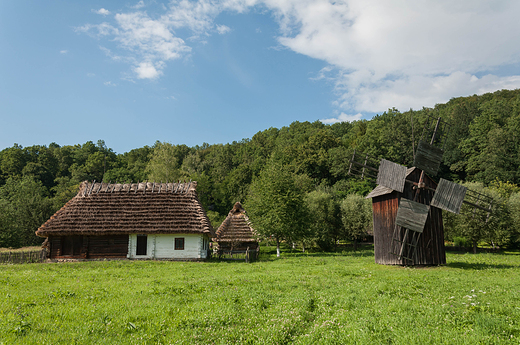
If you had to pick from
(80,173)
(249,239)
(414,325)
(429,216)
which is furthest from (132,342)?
(80,173)

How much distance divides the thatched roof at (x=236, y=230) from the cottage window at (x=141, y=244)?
7.51 m

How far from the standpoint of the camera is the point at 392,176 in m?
20.2

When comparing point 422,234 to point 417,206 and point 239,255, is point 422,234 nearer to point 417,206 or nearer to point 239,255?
point 417,206

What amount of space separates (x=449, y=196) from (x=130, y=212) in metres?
23.7

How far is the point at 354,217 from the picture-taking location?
42250 millimetres

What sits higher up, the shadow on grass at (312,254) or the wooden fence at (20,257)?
the wooden fence at (20,257)

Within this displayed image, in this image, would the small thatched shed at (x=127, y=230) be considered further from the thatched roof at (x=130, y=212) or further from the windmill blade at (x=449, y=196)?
the windmill blade at (x=449, y=196)

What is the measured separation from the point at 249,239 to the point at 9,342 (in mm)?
26865

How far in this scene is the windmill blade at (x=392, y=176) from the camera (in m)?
19.9

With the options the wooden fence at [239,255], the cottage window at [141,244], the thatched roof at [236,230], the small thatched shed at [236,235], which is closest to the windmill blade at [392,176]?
the wooden fence at [239,255]

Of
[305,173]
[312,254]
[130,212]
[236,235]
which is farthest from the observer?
[305,173]

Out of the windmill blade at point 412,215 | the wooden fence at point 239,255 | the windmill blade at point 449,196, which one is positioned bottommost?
the wooden fence at point 239,255

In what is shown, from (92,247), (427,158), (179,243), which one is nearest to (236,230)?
(179,243)

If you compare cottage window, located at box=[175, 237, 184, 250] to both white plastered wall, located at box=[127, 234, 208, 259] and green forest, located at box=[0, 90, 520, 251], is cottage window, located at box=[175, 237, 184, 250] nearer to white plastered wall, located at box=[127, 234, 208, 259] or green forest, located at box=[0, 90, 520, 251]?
white plastered wall, located at box=[127, 234, 208, 259]
